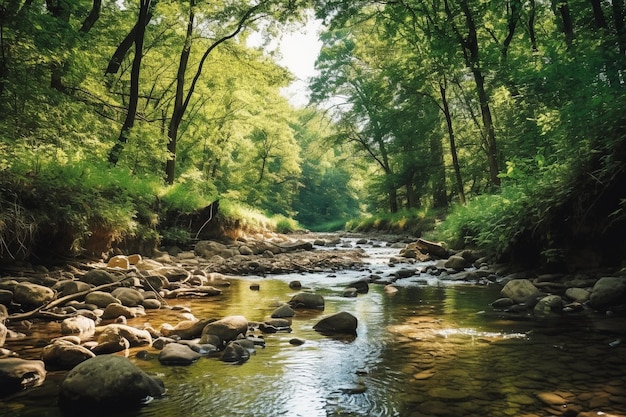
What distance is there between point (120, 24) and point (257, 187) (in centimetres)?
1737

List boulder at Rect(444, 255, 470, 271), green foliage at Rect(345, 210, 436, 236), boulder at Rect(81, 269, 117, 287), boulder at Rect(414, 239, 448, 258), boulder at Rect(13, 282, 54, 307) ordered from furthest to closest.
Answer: green foliage at Rect(345, 210, 436, 236) → boulder at Rect(414, 239, 448, 258) → boulder at Rect(444, 255, 470, 271) → boulder at Rect(81, 269, 117, 287) → boulder at Rect(13, 282, 54, 307)

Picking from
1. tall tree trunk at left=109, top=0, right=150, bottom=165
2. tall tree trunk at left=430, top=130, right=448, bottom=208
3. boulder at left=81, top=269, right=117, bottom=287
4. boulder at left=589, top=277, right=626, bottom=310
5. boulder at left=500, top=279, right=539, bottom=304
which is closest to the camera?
boulder at left=589, top=277, right=626, bottom=310

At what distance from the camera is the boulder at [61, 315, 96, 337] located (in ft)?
14.3

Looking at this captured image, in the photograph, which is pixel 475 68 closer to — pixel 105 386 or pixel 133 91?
pixel 133 91

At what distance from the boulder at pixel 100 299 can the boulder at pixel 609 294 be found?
20.5ft

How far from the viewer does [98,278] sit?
6.53 meters

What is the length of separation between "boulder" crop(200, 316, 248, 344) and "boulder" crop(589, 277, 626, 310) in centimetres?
447

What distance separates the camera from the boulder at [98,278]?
648 cm

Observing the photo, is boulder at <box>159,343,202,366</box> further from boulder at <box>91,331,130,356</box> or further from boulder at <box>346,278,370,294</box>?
boulder at <box>346,278,370,294</box>

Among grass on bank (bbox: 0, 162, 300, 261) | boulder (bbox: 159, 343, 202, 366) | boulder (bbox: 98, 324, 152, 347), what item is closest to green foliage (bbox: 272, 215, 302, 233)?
grass on bank (bbox: 0, 162, 300, 261)

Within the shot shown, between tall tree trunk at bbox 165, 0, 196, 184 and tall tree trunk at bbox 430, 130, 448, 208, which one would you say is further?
tall tree trunk at bbox 430, 130, 448, 208

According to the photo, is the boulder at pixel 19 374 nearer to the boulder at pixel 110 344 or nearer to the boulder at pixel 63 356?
the boulder at pixel 63 356

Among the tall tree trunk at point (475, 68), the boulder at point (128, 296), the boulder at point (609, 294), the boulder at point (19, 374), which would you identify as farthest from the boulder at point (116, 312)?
the tall tree trunk at point (475, 68)

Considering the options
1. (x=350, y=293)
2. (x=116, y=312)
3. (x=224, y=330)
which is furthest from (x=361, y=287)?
(x=116, y=312)
